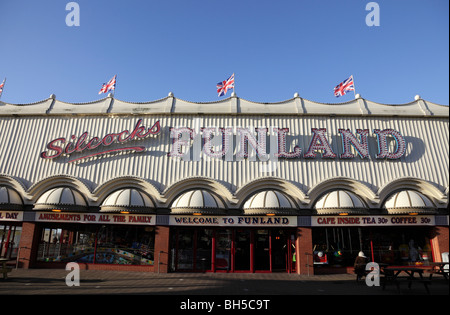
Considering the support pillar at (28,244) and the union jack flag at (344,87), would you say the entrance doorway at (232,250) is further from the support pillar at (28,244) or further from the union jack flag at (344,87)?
the union jack flag at (344,87)

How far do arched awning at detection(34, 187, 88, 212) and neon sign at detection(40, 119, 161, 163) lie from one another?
102 inches

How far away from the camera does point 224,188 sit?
786 inches

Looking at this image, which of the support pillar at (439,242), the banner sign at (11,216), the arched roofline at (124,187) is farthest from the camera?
the banner sign at (11,216)

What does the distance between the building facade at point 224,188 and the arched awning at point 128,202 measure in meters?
0.07

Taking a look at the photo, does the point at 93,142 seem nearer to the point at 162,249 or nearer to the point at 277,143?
the point at 162,249

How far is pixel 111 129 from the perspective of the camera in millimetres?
22047

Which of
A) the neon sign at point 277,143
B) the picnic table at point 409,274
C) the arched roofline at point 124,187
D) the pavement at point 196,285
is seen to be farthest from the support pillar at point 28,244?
the picnic table at point 409,274

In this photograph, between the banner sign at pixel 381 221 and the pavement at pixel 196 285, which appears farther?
the banner sign at pixel 381 221

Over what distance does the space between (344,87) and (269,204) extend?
1171 centimetres

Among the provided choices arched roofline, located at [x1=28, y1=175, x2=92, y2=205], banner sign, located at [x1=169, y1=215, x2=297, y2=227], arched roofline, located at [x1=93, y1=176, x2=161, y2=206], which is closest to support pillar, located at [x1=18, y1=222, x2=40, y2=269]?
arched roofline, located at [x1=28, y1=175, x2=92, y2=205]

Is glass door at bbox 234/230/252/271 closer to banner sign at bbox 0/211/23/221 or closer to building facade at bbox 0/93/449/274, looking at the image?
building facade at bbox 0/93/449/274

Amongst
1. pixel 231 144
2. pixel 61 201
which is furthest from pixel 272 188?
pixel 61 201

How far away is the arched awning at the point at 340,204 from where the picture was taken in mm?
18594

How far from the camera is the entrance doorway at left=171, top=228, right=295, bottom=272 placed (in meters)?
19.7
